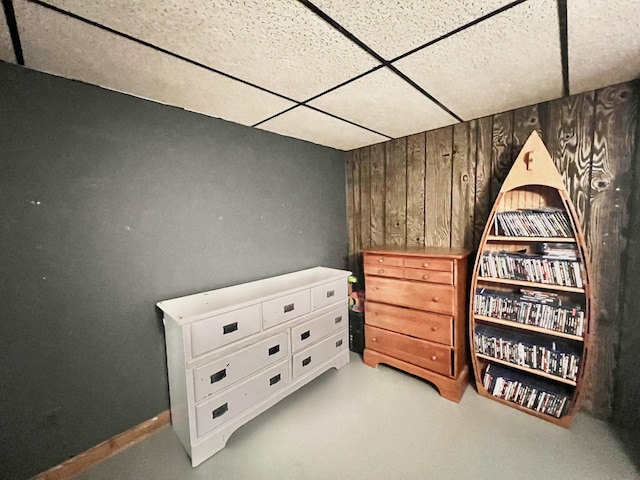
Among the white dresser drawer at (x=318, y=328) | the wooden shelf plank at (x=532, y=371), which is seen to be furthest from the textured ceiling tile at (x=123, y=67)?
the wooden shelf plank at (x=532, y=371)

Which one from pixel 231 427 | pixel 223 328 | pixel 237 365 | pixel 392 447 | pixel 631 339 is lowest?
pixel 392 447

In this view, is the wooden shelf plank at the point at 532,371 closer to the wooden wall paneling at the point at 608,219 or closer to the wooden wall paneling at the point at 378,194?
the wooden wall paneling at the point at 608,219

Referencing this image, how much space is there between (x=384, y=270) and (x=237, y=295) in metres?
1.23

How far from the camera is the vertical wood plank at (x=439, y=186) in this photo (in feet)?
7.48

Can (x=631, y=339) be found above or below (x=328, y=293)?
below

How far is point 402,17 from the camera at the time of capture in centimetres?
98

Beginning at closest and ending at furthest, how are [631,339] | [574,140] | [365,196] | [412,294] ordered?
[631,339]
[574,140]
[412,294]
[365,196]

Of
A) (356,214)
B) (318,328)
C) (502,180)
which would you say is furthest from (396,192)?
(318,328)

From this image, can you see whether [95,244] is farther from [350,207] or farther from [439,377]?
[439,377]

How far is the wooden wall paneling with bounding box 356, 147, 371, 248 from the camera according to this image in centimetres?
283

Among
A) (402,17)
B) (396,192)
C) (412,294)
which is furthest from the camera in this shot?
(396,192)

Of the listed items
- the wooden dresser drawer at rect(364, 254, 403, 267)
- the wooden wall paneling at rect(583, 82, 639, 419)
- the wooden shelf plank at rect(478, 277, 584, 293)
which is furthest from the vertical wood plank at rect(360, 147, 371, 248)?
the wooden wall paneling at rect(583, 82, 639, 419)

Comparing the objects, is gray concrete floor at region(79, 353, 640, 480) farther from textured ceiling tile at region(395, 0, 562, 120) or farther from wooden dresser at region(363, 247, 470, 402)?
textured ceiling tile at region(395, 0, 562, 120)

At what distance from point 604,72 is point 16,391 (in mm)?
3456
